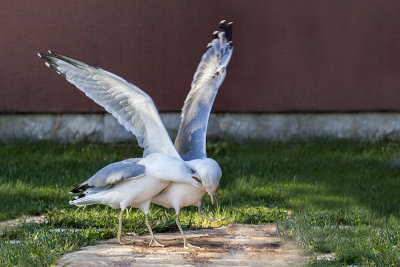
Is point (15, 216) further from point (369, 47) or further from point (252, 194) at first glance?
point (369, 47)

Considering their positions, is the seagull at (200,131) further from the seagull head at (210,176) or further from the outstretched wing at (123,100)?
the outstretched wing at (123,100)

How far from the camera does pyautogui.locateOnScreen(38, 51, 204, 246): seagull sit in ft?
14.7

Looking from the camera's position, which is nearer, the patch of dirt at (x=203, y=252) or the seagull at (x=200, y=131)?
the patch of dirt at (x=203, y=252)

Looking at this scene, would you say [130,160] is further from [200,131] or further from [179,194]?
[200,131]

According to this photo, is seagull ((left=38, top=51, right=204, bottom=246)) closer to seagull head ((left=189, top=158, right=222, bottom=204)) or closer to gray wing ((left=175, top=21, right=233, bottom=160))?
seagull head ((left=189, top=158, right=222, bottom=204))

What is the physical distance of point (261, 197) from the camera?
631 cm

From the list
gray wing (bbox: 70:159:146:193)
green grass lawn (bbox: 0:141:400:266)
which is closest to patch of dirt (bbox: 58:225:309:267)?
green grass lawn (bbox: 0:141:400:266)

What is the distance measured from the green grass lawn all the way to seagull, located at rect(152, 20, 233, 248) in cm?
57

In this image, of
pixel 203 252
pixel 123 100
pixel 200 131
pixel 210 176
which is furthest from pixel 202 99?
pixel 203 252

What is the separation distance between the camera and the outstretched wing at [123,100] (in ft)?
15.4

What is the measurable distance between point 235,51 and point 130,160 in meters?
3.72

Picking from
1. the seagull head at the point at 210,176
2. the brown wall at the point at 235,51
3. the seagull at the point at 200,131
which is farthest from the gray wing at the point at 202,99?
the brown wall at the point at 235,51

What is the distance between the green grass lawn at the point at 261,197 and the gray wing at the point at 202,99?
2.00 ft

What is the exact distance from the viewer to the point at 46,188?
20.7 ft
